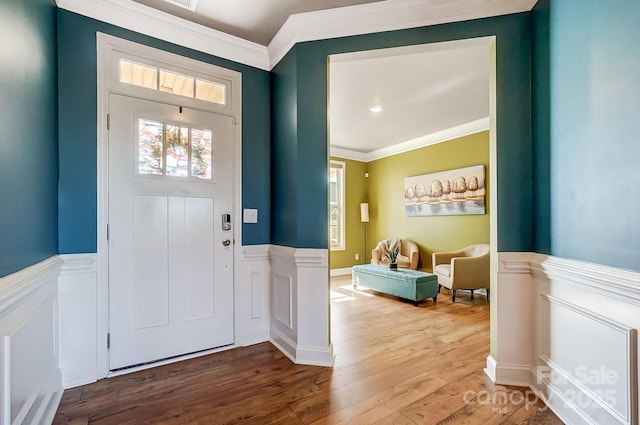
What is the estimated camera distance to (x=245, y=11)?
2.28 m

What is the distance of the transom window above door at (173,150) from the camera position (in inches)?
90.4

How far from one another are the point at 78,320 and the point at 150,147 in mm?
1332

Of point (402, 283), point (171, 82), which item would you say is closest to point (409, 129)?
point (402, 283)

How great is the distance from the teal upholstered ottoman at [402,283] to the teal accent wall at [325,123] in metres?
2.07

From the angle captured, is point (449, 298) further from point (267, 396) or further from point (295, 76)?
point (295, 76)

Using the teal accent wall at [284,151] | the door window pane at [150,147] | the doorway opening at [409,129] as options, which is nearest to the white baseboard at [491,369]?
the doorway opening at [409,129]

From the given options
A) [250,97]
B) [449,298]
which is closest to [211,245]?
[250,97]

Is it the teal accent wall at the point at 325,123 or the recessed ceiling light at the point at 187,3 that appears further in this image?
the recessed ceiling light at the point at 187,3

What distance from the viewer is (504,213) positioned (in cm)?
204

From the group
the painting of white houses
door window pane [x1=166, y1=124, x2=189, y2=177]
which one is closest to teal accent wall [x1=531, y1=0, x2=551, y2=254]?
door window pane [x1=166, y1=124, x2=189, y2=177]

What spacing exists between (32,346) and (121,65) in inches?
76.3

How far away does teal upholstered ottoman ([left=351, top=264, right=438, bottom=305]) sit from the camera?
395 cm

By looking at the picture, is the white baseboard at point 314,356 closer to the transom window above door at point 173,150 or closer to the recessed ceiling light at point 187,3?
the transom window above door at point 173,150

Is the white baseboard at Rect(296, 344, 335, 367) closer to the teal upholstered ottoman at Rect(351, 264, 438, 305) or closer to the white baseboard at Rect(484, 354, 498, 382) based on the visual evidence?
the white baseboard at Rect(484, 354, 498, 382)
